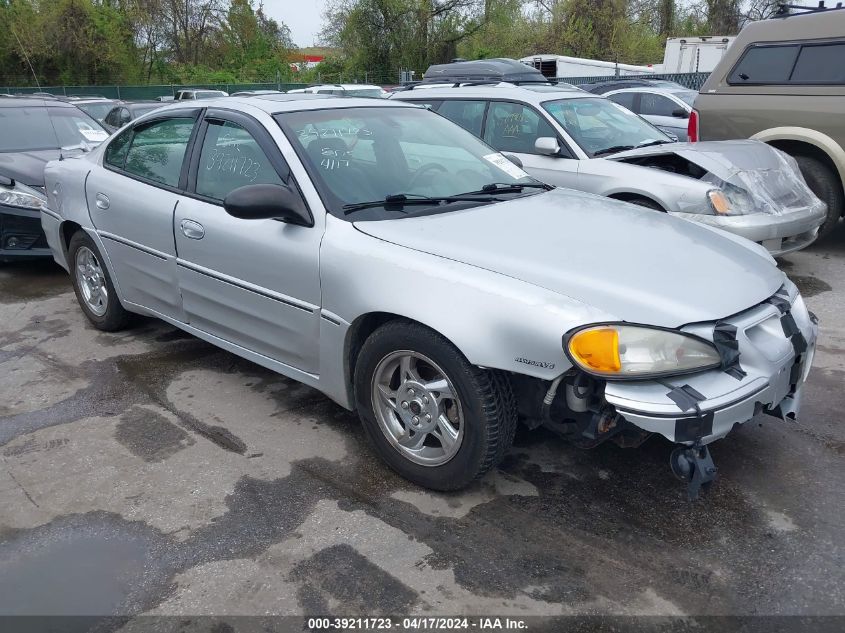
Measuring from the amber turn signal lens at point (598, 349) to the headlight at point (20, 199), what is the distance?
227 inches

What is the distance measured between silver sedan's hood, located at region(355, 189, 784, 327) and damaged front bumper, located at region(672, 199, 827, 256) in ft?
6.83

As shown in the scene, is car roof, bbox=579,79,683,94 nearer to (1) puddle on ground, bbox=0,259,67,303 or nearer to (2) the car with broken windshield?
(2) the car with broken windshield

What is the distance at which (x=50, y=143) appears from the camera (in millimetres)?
7828

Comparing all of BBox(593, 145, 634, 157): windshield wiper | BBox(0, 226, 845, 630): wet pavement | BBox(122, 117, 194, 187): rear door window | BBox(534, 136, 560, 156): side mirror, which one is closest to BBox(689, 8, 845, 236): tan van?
BBox(593, 145, 634, 157): windshield wiper

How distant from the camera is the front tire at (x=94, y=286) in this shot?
16.5 feet

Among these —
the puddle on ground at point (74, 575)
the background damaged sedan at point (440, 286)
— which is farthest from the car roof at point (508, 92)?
the puddle on ground at point (74, 575)

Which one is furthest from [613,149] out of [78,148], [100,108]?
[100,108]

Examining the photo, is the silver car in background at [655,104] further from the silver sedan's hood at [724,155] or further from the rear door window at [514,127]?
the rear door window at [514,127]

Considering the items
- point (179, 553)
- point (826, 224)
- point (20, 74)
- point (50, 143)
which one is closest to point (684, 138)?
point (826, 224)

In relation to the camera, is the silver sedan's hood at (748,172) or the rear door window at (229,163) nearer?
the rear door window at (229,163)

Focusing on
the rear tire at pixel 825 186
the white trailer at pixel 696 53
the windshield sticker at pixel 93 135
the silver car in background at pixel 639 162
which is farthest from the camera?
the white trailer at pixel 696 53

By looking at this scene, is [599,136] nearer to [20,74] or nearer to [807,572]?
[807,572]

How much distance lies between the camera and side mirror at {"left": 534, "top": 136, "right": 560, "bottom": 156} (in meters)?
6.33

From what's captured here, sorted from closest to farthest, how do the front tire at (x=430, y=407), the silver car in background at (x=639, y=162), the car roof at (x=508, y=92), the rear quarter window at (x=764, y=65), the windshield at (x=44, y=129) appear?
the front tire at (x=430, y=407), the silver car in background at (x=639, y=162), the car roof at (x=508, y=92), the rear quarter window at (x=764, y=65), the windshield at (x=44, y=129)
